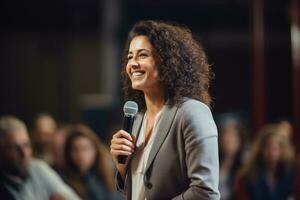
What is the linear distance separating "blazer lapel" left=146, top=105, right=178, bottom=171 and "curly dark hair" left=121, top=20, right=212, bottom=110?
0.15ft

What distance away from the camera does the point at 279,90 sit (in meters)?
16.8

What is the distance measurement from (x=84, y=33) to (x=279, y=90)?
438cm

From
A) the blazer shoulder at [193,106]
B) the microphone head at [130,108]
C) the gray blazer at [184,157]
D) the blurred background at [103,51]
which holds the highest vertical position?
the blazer shoulder at [193,106]

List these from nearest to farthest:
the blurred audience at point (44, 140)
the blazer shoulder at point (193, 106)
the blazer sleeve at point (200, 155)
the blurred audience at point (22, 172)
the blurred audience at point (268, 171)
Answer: the blazer sleeve at point (200, 155) → the blazer shoulder at point (193, 106) → the blurred audience at point (22, 172) → the blurred audience at point (268, 171) → the blurred audience at point (44, 140)

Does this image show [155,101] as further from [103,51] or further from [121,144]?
[103,51]

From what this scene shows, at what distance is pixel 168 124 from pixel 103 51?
13.6 meters

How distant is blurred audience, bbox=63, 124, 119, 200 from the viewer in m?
5.71

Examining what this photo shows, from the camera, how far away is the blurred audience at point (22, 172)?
15.6ft

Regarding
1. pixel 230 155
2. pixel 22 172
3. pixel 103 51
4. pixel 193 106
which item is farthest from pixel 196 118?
pixel 103 51

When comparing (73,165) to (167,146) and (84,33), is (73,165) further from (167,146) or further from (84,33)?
(84,33)

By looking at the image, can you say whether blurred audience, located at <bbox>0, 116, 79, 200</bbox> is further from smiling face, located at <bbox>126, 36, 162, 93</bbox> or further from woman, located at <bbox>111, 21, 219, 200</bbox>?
smiling face, located at <bbox>126, 36, 162, 93</bbox>

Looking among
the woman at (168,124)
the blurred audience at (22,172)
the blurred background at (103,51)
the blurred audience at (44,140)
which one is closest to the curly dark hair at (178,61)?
the woman at (168,124)

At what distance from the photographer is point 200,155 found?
264cm

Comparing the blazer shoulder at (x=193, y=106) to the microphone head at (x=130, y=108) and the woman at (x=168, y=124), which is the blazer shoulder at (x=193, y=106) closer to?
the woman at (x=168, y=124)
